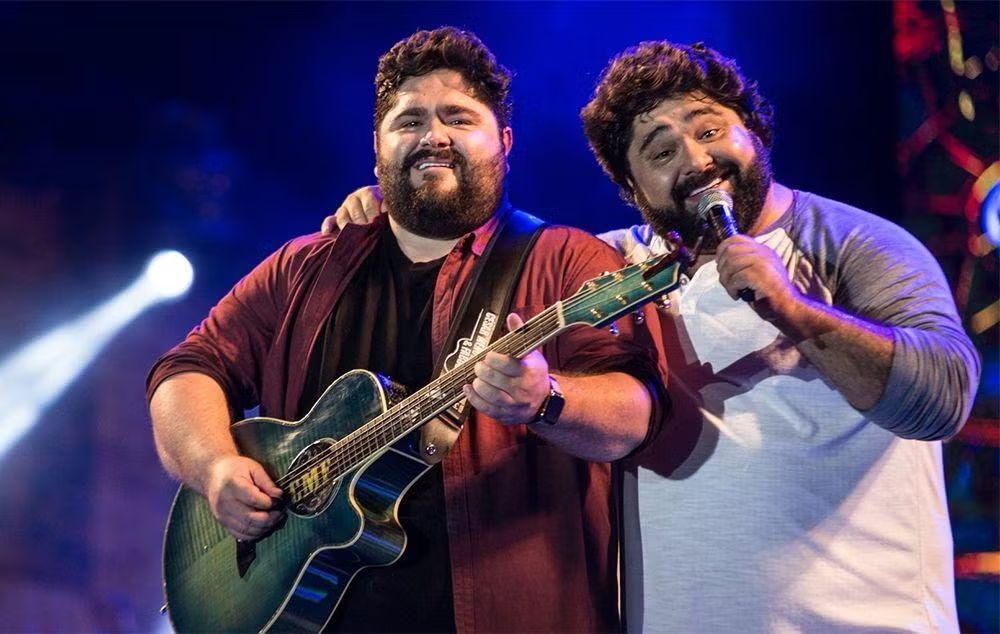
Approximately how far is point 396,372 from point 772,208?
1.19 meters

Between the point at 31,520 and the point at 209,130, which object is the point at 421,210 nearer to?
the point at 209,130

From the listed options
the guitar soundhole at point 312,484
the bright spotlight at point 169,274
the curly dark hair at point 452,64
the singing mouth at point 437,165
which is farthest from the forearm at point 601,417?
the bright spotlight at point 169,274

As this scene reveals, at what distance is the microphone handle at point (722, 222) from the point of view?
2.17 meters

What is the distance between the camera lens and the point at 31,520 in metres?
4.65

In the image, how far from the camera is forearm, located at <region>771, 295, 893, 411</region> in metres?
2.14

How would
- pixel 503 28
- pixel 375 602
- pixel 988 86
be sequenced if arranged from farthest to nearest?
pixel 503 28
pixel 988 86
pixel 375 602

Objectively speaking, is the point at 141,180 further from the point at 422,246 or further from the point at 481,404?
the point at 481,404

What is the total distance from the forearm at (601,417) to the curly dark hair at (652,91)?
0.93 meters

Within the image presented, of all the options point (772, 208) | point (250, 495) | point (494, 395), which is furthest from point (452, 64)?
point (250, 495)

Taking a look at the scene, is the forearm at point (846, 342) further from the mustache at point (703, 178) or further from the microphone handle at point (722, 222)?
the mustache at point (703, 178)

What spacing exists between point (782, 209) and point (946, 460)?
1.42 m

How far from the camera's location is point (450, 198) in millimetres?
2682

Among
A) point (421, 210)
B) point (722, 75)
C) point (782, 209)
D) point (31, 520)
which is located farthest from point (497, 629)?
point (31, 520)

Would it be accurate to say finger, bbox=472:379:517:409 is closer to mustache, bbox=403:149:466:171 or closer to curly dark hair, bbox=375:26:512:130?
mustache, bbox=403:149:466:171
